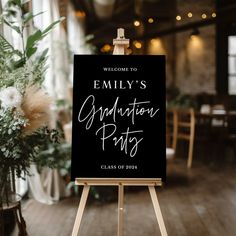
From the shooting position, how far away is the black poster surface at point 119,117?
2625 mm

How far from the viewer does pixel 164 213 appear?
4070 millimetres

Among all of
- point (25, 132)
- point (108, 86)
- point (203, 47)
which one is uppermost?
point (203, 47)

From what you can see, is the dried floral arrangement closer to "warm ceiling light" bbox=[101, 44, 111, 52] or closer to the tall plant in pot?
the tall plant in pot

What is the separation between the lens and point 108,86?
268 centimetres

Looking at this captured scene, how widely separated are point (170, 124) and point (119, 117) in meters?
4.31

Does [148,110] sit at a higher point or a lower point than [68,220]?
higher

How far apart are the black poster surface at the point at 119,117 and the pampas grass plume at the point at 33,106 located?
0.97 ft

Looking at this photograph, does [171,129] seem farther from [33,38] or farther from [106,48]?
[106,48]

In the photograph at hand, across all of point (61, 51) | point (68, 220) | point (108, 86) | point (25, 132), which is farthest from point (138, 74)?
point (61, 51)

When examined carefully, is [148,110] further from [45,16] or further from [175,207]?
[45,16]

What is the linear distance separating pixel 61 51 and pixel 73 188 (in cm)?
233

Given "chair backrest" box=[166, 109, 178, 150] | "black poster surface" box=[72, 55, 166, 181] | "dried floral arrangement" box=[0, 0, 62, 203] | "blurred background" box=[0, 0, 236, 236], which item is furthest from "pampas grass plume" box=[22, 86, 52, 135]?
"chair backrest" box=[166, 109, 178, 150]

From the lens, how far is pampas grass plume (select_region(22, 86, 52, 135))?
2801mm

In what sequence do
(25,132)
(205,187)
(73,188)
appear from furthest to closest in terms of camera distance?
(205,187) → (73,188) → (25,132)
